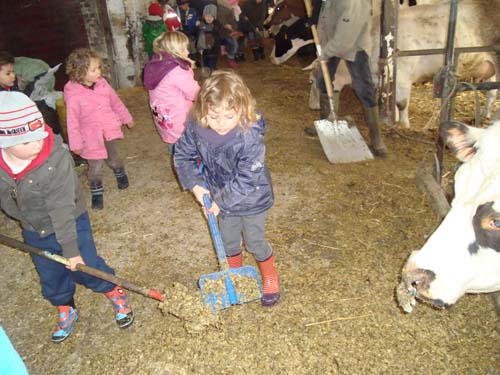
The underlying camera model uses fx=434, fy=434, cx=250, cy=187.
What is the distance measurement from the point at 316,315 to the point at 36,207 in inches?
74.9

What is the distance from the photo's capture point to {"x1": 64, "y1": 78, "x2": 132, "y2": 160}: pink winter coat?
395 cm

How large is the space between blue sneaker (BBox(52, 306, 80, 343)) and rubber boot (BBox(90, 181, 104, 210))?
1.59 m

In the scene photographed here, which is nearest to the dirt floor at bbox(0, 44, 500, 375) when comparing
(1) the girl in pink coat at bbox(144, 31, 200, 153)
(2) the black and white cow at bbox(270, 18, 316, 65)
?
(1) the girl in pink coat at bbox(144, 31, 200, 153)

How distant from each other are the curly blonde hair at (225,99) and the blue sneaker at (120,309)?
4.52 feet

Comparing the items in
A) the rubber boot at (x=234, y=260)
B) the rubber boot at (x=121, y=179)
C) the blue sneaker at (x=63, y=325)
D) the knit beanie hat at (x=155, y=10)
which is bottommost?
the blue sneaker at (x=63, y=325)

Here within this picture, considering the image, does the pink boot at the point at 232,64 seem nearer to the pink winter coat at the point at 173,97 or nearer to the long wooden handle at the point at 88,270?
the pink winter coat at the point at 173,97

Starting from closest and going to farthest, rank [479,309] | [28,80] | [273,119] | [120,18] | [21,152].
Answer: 1. [21,152]
2. [479,309]
3. [28,80]
4. [273,119]
5. [120,18]

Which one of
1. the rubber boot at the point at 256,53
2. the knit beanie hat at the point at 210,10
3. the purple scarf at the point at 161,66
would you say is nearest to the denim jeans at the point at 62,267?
the purple scarf at the point at 161,66

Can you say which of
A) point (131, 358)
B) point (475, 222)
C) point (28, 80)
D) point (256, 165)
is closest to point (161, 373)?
point (131, 358)

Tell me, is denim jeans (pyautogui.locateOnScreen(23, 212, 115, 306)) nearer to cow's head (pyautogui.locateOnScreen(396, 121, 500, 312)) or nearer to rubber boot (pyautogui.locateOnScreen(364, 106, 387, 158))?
cow's head (pyautogui.locateOnScreen(396, 121, 500, 312))

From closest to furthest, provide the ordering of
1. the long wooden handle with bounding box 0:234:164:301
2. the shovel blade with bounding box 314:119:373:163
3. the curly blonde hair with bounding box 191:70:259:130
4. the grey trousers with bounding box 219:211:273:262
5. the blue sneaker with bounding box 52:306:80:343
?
1. the curly blonde hair with bounding box 191:70:259:130
2. the long wooden handle with bounding box 0:234:164:301
3. the grey trousers with bounding box 219:211:273:262
4. the blue sneaker with bounding box 52:306:80:343
5. the shovel blade with bounding box 314:119:373:163

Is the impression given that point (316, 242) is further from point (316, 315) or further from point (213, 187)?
point (213, 187)

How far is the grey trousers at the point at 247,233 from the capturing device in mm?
2730

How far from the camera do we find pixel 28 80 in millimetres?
5023
